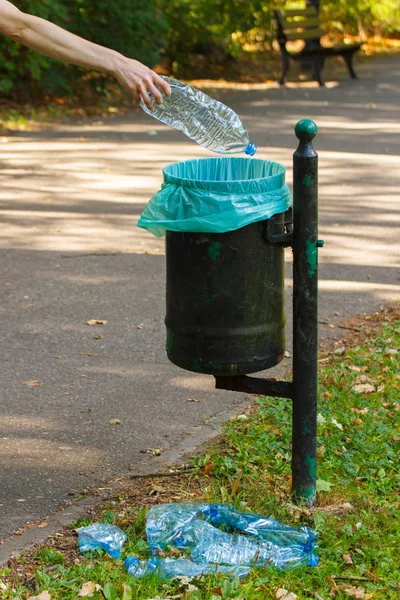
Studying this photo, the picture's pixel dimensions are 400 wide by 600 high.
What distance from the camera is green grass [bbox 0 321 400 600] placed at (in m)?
3.02

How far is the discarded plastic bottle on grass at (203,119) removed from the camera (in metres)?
3.90

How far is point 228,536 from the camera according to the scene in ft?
10.8

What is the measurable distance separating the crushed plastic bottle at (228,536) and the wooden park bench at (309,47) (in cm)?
1267

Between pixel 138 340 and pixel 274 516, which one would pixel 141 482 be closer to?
pixel 274 516

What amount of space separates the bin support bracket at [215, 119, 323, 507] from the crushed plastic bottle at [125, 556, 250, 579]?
51cm

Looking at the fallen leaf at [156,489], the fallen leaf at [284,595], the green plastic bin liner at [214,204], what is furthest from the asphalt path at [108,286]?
the green plastic bin liner at [214,204]

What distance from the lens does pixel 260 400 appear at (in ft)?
15.0

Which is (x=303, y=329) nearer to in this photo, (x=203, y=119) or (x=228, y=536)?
(x=228, y=536)

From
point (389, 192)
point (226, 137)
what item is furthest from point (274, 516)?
point (389, 192)

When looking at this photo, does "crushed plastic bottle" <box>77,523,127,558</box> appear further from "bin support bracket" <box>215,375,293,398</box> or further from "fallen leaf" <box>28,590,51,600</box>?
"bin support bracket" <box>215,375,293,398</box>

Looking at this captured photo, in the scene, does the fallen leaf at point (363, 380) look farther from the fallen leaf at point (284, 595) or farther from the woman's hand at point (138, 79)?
the woman's hand at point (138, 79)

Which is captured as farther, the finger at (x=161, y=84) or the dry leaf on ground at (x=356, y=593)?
the finger at (x=161, y=84)

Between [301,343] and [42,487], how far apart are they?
1140 mm

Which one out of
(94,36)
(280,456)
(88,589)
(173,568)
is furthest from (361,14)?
(88,589)
